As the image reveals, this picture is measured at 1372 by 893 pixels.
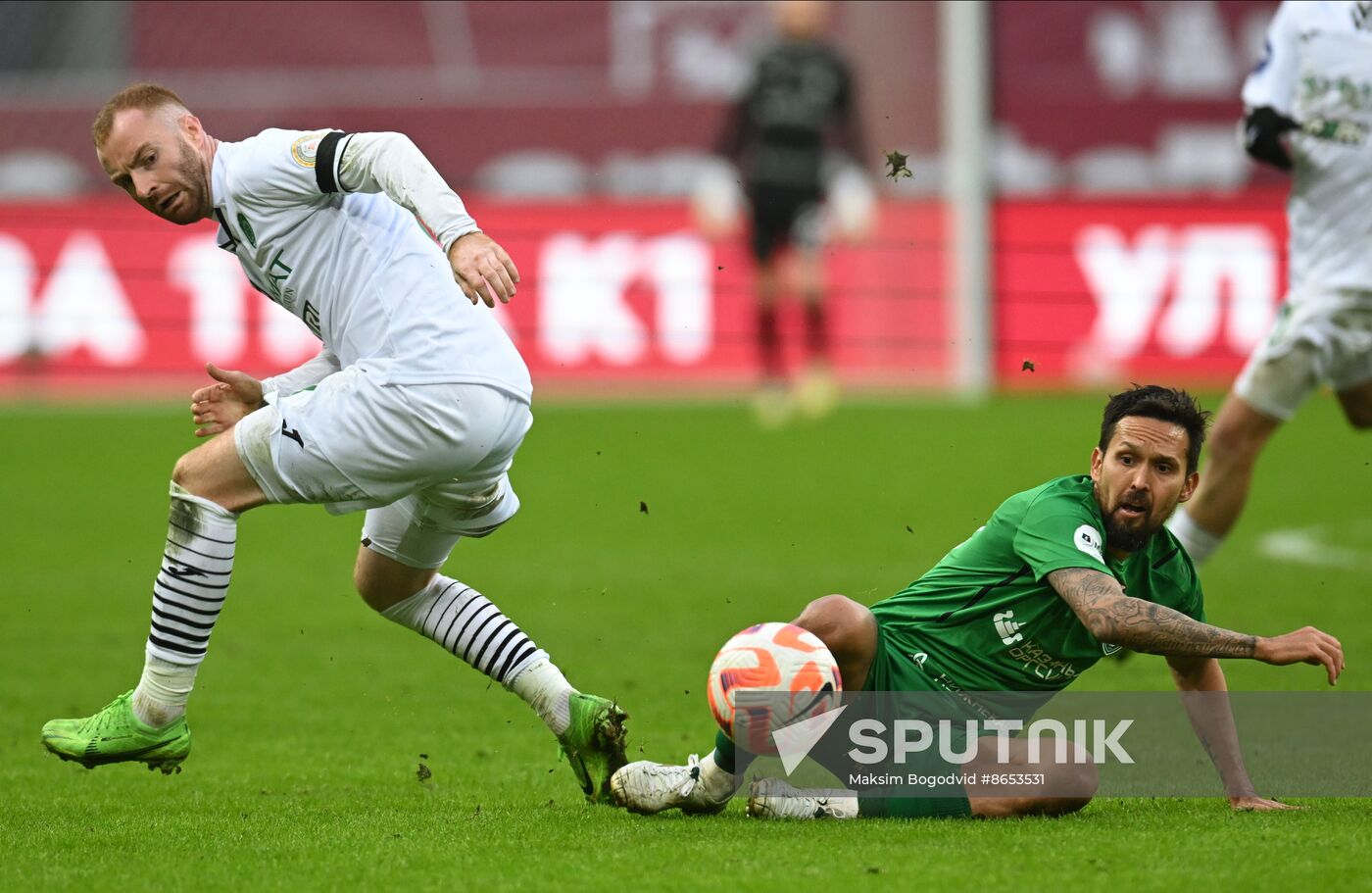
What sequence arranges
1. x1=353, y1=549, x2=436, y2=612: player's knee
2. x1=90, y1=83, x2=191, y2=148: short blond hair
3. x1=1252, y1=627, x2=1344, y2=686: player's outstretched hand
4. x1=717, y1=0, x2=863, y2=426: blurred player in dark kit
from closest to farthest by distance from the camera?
x1=1252, y1=627, x2=1344, y2=686: player's outstretched hand → x1=90, y1=83, x2=191, y2=148: short blond hair → x1=353, y1=549, x2=436, y2=612: player's knee → x1=717, y1=0, x2=863, y2=426: blurred player in dark kit

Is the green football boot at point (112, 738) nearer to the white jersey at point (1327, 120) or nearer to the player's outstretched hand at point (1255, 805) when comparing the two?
the player's outstretched hand at point (1255, 805)

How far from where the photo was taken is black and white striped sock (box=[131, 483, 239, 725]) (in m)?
4.78

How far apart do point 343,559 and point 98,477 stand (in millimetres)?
3449

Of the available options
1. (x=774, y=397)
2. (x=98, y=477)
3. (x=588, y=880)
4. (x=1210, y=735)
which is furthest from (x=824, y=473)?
(x=588, y=880)

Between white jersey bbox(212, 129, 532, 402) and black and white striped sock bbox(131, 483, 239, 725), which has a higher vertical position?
white jersey bbox(212, 129, 532, 402)

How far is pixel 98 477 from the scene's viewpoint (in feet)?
42.8

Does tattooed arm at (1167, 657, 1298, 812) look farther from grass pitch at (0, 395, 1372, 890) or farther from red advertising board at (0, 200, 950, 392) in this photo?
red advertising board at (0, 200, 950, 392)

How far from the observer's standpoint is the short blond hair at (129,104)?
484 cm

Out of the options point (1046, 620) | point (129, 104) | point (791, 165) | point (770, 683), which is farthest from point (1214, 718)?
point (791, 165)

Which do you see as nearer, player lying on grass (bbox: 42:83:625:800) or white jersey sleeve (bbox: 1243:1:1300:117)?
player lying on grass (bbox: 42:83:625:800)

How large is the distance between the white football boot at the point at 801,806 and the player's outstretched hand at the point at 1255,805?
928mm

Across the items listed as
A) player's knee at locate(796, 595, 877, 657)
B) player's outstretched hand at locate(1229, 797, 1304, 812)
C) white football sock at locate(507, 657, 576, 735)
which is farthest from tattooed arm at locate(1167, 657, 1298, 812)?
white football sock at locate(507, 657, 576, 735)

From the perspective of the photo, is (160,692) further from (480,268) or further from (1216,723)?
(1216,723)

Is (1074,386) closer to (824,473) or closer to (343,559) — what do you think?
(824,473)
